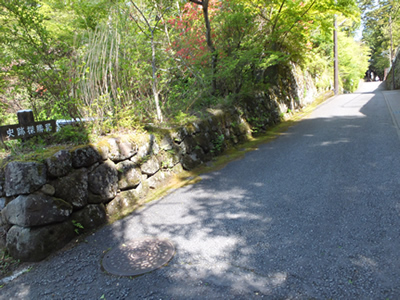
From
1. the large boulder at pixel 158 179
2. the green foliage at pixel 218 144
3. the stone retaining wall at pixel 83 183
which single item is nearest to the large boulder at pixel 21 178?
the stone retaining wall at pixel 83 183

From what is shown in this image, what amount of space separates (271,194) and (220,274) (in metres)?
1.85

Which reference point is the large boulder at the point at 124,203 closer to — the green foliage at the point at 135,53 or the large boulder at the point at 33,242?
the large boulder at the point at 33,242

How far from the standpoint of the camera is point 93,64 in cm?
470

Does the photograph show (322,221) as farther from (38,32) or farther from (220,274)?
(38,32)

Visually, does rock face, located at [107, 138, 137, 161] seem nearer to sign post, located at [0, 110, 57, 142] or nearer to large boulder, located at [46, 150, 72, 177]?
large boulder, located at [46, 150, 72, 177]

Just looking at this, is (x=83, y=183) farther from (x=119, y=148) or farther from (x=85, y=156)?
(x=119, y=148)

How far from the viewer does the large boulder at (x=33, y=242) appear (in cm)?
300

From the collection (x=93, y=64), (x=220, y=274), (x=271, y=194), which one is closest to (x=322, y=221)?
(x=271, y=194)

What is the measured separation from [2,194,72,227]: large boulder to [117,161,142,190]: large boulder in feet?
3.32

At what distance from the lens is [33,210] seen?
3.03 m

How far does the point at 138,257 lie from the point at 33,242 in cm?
117

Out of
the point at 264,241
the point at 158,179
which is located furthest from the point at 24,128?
the point at 264,241

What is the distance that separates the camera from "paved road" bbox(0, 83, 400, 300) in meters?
2.34

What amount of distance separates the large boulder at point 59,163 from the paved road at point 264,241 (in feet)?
2.93
